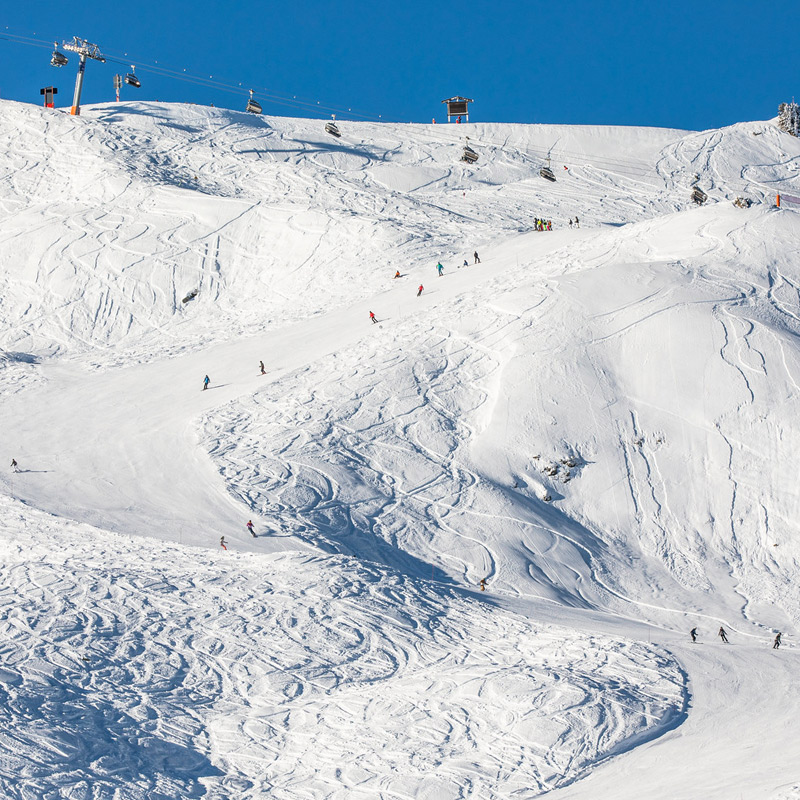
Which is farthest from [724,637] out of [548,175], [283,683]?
[548,175]

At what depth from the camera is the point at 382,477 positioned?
42.1m

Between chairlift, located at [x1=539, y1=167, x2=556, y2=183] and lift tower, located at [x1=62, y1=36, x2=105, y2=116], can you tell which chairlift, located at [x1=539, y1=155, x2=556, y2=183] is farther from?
lift tower, located at [x1=62, y1=36, x2=105, y2=116]

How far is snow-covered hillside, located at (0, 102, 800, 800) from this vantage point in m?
26.0

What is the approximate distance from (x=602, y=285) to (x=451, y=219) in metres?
20.2

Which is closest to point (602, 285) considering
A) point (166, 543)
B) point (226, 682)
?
point (166, 543)

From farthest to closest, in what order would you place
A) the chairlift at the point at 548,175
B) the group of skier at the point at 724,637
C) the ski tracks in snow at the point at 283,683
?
the chairlift at the point at 548,175
the group of skier at the point at 724,637
the ski tracks in snow at the point at 283,683

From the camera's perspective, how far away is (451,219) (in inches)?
2736

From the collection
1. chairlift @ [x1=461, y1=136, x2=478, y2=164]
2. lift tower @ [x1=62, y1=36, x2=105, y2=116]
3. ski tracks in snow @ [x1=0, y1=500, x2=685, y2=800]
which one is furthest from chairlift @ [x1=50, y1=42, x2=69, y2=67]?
ski tracks in snow @ [x1=0, y1=500, x2=685, y2=800]

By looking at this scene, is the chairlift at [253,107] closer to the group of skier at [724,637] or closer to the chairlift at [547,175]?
the chairlift at [547,175]

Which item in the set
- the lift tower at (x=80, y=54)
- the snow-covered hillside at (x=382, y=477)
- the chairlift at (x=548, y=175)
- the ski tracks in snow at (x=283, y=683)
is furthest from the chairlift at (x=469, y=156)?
the ski tracks in snow at (x=283, y=683)

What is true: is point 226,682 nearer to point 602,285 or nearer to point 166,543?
point 166,543

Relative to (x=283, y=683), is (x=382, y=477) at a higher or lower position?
higher

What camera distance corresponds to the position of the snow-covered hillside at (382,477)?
26016 mm

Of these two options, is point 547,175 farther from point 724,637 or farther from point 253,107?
point 724,637
